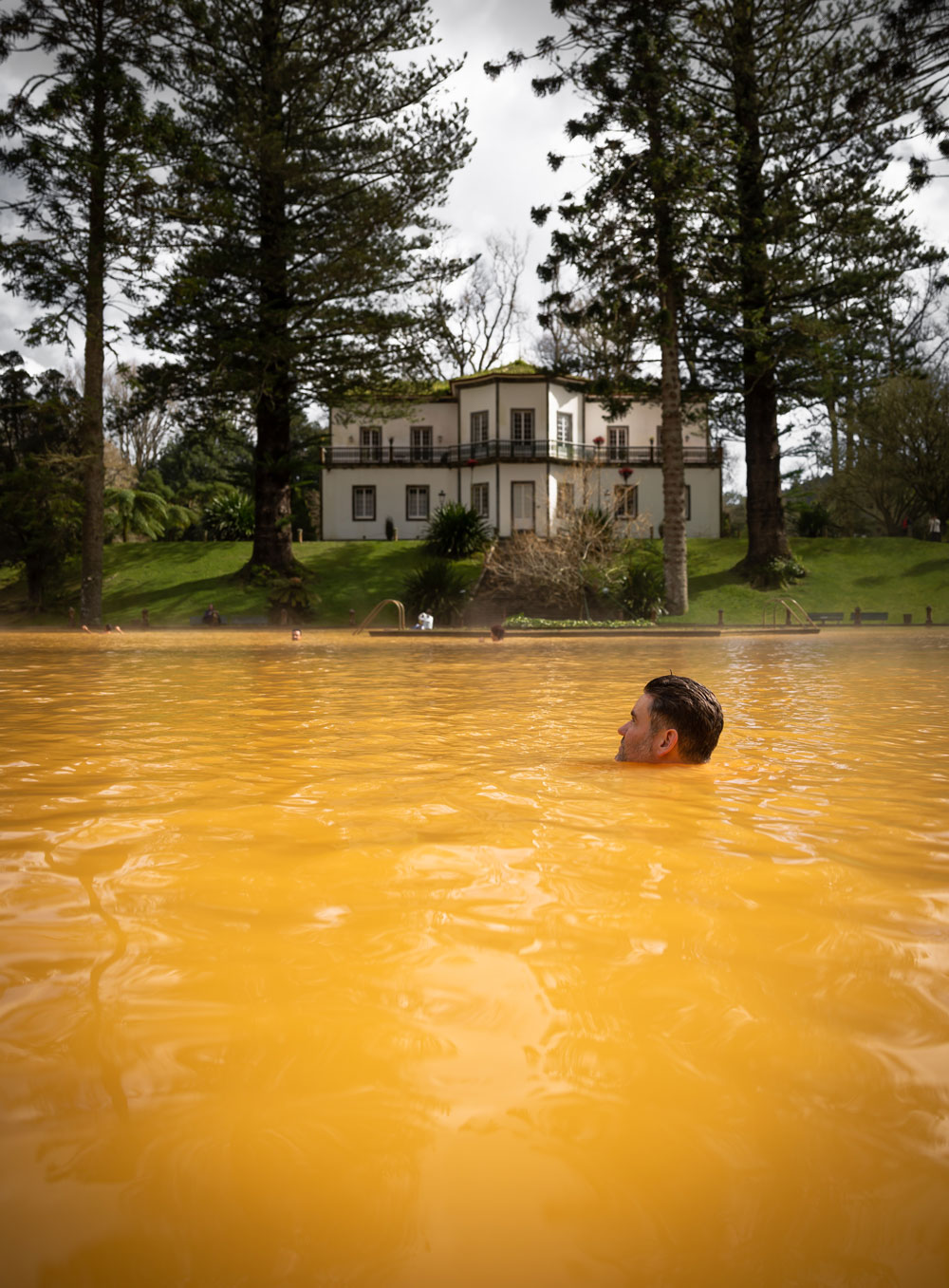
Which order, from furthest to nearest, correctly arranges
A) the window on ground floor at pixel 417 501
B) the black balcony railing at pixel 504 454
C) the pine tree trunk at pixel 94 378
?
the window on ground floor at pixel 417 501
the black balcony railing at pixel 504 454
the pine tree trunk at pixel 94 378

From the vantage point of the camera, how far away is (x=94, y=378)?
2508cm

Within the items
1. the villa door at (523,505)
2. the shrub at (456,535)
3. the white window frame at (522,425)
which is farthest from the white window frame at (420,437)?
the shrub at (456,535)

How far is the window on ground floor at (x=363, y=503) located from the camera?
4800 cm

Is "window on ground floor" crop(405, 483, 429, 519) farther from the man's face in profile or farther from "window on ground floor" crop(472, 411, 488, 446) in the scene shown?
the man's face in profile

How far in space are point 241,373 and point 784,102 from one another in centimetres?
1813

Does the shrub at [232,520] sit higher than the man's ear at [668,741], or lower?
higher

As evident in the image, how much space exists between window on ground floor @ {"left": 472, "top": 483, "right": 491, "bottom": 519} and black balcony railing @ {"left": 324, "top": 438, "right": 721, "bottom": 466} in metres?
1.16

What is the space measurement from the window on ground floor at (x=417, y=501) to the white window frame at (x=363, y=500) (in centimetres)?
172

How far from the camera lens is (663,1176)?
4.92 ft

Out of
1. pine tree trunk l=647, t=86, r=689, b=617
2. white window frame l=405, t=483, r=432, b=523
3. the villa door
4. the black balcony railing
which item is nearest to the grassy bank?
pine tree trunk l=647, t=86, r=689, b=617

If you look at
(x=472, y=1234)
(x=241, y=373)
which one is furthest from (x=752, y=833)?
(x=241, y=373)

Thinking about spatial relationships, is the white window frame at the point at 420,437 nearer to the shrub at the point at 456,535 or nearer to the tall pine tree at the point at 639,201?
the shrub at the point at 456,535

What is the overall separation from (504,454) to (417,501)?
5239 millimetres

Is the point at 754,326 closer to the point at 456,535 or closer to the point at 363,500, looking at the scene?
the point at 456,535
